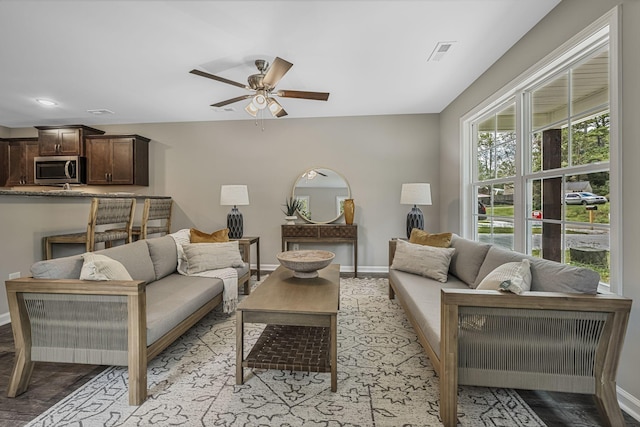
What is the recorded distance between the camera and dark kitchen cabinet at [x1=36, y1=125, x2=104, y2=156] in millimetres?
4605

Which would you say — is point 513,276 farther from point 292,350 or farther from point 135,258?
point 135,258

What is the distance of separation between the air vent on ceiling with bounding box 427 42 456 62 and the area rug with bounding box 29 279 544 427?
103 inches

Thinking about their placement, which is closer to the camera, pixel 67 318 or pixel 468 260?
pixel 67 318

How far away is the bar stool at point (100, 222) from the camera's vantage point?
2955 millimetres

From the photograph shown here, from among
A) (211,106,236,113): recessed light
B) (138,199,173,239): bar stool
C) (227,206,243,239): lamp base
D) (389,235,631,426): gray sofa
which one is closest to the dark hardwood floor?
(389,235,631,426): gray sofa

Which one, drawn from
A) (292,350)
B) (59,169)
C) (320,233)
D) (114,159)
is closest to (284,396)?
Result: (292,350)

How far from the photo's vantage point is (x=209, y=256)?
9.43 feet

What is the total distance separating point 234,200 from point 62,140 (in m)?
3.27

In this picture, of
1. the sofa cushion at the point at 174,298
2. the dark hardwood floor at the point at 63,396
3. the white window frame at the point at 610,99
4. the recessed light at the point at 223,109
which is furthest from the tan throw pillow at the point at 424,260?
the recessed light at the point at 223,109

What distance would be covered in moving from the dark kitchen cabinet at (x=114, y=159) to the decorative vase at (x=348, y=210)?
3.44m

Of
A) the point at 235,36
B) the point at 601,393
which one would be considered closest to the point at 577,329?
the point at 601,393

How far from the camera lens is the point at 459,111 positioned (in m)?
3.75

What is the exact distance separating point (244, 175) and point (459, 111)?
338 centimetres

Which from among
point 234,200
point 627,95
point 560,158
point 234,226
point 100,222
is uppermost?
point 627,95
